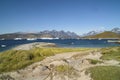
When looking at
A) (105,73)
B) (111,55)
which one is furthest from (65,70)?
(111,55)

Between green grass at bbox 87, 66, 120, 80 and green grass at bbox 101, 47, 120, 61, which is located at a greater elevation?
green grass at bbox 101, 47, 120, 61

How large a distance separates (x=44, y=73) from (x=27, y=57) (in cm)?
1109

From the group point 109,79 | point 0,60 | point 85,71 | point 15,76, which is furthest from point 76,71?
point 0,60

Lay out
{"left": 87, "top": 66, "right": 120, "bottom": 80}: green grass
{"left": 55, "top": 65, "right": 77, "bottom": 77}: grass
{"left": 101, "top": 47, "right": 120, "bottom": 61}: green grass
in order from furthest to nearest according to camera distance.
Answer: {"left": 101, "top": 47, "right": 120, "bottom": 61}: green grass
{"left": 55, "top": 65, "right": 77, "bottom": 77}: grass
{"left": 87, "top": 66, "right": 120, "bottom": 80}: green grass

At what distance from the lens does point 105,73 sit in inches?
1059

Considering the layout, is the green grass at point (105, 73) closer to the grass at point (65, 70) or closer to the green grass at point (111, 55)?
the grass at point (65, 70)

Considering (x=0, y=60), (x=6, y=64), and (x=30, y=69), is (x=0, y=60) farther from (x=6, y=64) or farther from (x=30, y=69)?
(x=30, y=69)

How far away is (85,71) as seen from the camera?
28.8 meters

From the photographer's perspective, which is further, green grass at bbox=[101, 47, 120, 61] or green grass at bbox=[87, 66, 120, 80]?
green grass at bbox=[101, 47, 120, 61]

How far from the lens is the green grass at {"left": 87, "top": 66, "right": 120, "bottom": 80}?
25.7 m

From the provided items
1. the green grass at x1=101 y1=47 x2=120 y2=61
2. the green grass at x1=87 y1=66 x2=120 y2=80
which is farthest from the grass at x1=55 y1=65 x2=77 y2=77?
the green grass at x1=101 y1=47 x2=120 y2=61

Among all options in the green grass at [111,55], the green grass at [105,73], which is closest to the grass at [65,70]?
the green grass at [105,73]

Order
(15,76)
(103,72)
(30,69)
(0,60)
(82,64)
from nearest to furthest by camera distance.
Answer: (103,72), (15,76), (30,69), (82,64), (0,60)

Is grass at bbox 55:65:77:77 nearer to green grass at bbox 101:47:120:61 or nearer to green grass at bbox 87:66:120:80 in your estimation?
green grass at bbox 87:66:120:80
